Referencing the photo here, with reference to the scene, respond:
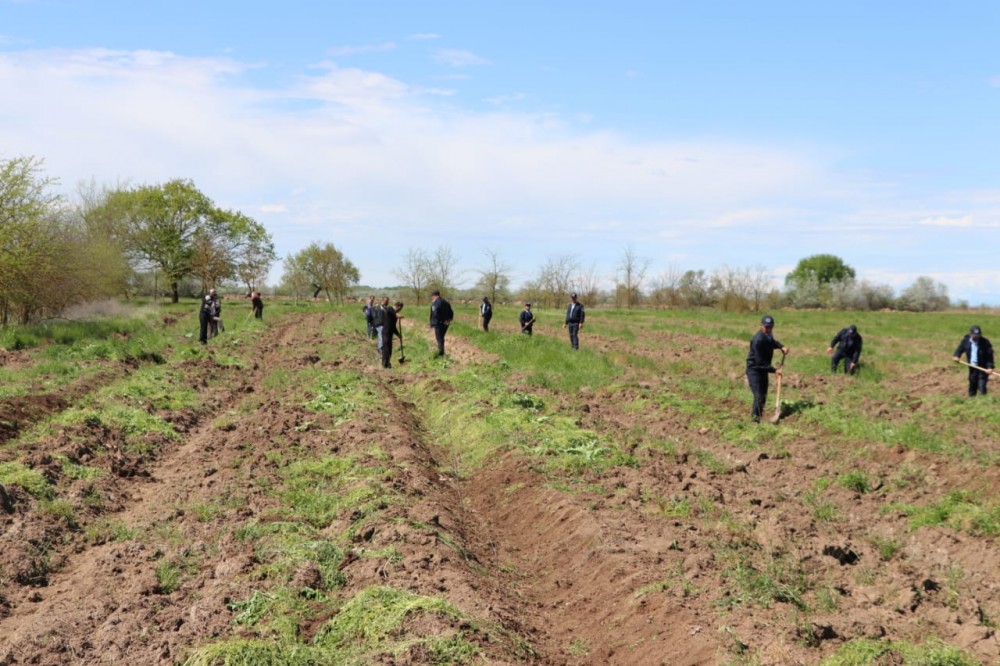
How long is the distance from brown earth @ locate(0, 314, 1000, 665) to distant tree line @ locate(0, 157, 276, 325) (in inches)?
579

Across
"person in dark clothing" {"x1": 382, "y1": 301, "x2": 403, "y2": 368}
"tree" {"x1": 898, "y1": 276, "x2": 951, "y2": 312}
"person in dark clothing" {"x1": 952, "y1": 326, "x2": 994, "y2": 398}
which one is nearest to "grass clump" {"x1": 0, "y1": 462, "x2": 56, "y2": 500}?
"person in dark clothing" {"x1": 382, "y1": 301, "x2": 403, "y2": 368}

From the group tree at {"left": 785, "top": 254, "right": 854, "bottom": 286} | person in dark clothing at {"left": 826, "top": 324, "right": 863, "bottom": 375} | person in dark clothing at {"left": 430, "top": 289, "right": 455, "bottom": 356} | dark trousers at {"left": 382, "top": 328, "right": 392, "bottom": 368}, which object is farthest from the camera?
tree at {"left": 785, "top": 254, "right": 854, "bottom": 286}

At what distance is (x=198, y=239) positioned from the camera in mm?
61062

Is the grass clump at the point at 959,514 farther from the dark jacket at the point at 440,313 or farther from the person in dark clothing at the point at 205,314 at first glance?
the person in dark clothing at the point at 205,314

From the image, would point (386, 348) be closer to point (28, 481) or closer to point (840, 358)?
point (28, 481)

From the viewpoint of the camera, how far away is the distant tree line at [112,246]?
22750mm

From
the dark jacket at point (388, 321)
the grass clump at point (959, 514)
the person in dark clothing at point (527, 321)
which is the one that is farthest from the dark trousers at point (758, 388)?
the person in dark clothing at point (527, 321)

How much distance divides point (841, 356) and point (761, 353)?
605 cm

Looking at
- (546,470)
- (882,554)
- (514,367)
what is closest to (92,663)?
A: (546,470)

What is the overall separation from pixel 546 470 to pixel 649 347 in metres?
16.7

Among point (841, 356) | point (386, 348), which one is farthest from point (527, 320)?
point (841, 356)

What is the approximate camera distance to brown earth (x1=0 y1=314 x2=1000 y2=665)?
16.5ft

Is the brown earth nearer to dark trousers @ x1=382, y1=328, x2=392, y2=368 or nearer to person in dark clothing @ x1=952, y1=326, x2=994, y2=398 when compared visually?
person in dark clothing @ x1=952, y1=326, x2=994, y2=398

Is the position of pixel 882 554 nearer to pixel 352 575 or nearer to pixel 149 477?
pixel 352 575
